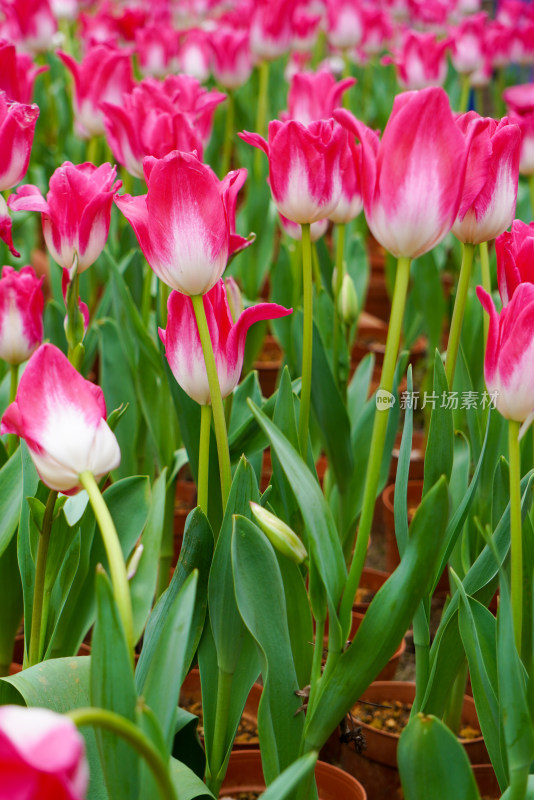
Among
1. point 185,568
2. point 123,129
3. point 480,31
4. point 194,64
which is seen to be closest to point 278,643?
point 185,568

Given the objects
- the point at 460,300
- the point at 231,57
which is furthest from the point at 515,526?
the point at 231,57

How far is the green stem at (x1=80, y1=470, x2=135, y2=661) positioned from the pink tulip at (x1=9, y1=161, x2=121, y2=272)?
1.06 ft

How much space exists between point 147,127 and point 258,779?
0.73 metres

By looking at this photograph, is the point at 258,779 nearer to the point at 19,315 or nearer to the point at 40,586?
the point at 40,586

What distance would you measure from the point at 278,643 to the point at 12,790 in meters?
0.38

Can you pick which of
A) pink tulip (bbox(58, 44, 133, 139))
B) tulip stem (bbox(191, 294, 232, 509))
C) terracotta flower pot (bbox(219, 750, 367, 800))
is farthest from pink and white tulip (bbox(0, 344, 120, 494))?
pink tulip (bbox(58, 44, 133, 139))

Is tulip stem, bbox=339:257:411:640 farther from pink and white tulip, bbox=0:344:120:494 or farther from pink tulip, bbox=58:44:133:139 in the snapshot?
pink tulip, bbox=58:44:133:139

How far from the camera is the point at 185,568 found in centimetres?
76

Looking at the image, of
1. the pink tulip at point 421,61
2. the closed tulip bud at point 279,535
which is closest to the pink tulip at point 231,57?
the pink tulip at point 421,61

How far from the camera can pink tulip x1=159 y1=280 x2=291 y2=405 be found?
0.73m

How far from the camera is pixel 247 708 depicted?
3.74ft

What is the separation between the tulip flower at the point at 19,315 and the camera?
3.01ft

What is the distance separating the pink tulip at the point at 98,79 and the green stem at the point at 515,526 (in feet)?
3.56

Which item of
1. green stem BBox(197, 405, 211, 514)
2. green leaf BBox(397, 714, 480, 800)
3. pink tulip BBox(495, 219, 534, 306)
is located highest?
pink tulip BBox(495, 219, 534, 306)
